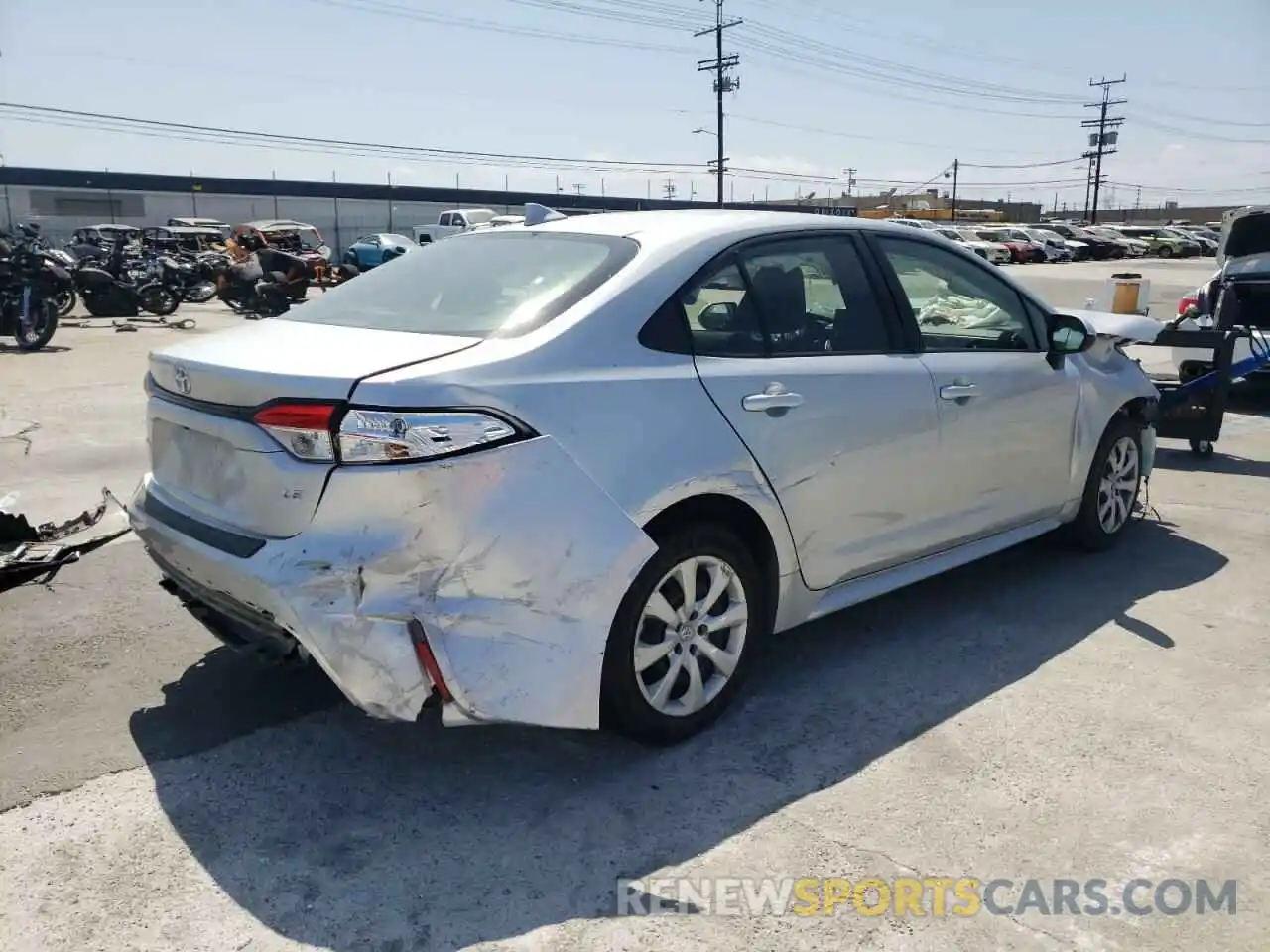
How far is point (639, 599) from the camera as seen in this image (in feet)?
9.95

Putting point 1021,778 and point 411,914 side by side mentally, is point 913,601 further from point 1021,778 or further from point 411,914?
point 411,914

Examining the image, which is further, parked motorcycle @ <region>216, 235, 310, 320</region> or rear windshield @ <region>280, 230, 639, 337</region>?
parked motorcycle @ <region>216, 235, 310, 320</region>

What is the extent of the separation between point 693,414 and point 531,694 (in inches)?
38.4

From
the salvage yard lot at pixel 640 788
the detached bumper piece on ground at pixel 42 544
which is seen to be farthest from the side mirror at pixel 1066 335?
the detached bumper piece on ground at pixel 42 544

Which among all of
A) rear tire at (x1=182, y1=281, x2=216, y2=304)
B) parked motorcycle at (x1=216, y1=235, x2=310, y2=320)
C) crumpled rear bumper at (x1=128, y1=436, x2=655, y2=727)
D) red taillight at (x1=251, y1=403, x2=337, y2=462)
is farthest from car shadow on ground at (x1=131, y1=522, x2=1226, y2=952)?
rear tire at (x1=182, y1=281, x2=216, y2=304)

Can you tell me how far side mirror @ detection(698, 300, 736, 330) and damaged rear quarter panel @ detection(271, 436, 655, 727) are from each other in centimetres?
80

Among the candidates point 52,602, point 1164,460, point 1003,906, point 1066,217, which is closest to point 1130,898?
point 1003,906

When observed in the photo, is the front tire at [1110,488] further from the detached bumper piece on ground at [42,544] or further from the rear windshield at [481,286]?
the detached bumper piece on ground at [42,544]

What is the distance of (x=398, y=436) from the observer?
8.75 ft

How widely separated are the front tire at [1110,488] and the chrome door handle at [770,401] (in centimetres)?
229

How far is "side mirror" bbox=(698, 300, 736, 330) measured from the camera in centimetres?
338

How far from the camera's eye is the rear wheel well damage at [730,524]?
311cm

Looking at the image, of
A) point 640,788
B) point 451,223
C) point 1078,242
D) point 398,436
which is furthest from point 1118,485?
point 1078,242

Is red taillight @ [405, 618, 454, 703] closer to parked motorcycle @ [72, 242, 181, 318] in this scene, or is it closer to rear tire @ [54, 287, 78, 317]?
rear tire @ [54, 287, 78, 317]
